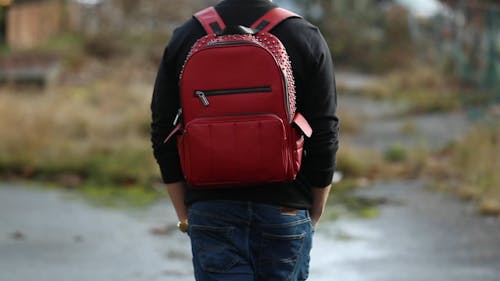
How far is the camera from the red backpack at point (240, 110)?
323 centimetres

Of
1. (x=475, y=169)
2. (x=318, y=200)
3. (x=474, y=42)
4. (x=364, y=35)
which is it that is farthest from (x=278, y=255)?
(x=364, y=35)

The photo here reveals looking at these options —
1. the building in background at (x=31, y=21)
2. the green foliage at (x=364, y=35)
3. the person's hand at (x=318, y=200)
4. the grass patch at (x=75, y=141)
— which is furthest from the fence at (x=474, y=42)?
the person's hand at (x=318, y=200)

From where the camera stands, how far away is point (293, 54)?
11.0ft

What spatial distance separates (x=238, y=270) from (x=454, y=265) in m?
3.68

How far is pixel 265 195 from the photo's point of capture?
11.0ft

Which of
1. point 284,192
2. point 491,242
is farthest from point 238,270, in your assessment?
point 491,242

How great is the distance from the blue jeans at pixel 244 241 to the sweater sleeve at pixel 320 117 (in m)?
0.17

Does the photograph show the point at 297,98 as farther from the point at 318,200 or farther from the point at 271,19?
the point at 318,200

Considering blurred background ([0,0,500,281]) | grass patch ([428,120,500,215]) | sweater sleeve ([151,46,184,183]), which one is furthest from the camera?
grass patch ([428,120,500,215])

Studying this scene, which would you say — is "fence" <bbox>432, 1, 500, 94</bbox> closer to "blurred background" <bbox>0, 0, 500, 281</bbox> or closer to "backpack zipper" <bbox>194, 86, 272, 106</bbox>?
"blurred background" <bbox>0, 0, 500, 281</bbox>

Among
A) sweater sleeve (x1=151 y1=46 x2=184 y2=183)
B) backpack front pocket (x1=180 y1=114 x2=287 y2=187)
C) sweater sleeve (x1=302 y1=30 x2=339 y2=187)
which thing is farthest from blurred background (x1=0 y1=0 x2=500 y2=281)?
backpack front pocket (x1=180 y1=114 x2=287 y2=187)

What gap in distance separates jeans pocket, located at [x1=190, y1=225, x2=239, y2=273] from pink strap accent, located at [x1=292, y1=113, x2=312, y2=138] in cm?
38

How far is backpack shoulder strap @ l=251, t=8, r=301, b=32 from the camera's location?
3332 mm

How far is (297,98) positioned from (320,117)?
0.32 ft
